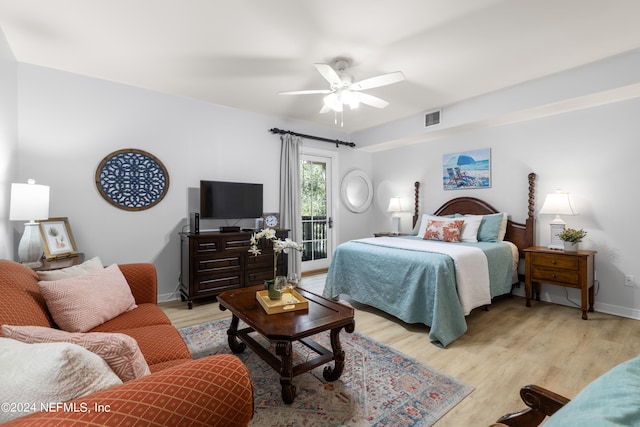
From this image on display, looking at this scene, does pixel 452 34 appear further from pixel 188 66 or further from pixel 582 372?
pixel 582 372

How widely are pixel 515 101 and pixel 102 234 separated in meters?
4.98

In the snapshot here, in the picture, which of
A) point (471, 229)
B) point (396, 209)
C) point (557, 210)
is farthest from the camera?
point (396, 209)

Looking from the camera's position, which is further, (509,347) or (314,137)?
(314,137)

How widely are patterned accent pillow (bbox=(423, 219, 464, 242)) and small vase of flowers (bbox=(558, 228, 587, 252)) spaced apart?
1.04 meters

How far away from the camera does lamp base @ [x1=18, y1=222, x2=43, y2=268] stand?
7.55ft

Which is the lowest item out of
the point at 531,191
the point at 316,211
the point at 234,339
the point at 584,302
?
the point at 234,339

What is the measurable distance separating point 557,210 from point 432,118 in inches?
76.5

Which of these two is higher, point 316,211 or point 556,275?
point 316,211

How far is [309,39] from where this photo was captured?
2.46 m

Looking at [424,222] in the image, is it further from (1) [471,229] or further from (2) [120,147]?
(2) [120,147]

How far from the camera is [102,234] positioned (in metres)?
3.28

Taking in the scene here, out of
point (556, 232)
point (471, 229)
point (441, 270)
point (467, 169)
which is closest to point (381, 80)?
point (441, 270)

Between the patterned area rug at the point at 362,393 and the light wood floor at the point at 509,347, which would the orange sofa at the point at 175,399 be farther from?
the light wood floor at the point at 509,347

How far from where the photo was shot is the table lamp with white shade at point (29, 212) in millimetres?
2213
